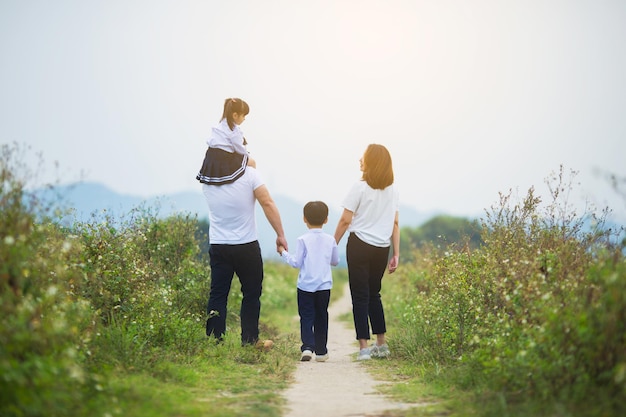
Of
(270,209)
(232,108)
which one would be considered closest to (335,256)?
(270,209)

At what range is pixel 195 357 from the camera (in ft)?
23.4

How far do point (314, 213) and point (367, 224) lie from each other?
67 cm

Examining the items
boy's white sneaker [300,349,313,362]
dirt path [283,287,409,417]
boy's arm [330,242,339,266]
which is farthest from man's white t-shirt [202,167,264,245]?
dirt path [283,287,409,417]

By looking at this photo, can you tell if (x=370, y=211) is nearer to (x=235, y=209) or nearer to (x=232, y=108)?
(x=235, y=209)

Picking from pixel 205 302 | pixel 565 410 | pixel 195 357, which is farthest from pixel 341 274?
pixel 565 410

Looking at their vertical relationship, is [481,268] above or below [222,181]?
below

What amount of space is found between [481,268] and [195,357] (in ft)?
10.7

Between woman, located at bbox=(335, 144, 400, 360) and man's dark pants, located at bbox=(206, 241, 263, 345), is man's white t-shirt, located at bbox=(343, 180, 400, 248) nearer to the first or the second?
woman, located at bbox=(335, 144, 400, 360)

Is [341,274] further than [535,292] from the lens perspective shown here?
Yes

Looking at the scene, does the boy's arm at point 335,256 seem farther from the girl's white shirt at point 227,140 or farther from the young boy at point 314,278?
the girl's white shirt at point 227,140

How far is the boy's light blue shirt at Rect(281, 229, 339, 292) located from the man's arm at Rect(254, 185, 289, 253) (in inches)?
10.5

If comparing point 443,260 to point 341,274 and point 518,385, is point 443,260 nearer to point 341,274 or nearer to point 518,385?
Answer: point 518,385

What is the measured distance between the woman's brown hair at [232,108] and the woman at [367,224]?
1.48 metres

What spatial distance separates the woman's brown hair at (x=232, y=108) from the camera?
26.7 ft
